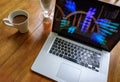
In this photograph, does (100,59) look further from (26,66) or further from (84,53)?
(26,66)

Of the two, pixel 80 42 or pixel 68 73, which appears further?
pixel 80 42

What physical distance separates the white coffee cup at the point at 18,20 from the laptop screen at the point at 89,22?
0.16m

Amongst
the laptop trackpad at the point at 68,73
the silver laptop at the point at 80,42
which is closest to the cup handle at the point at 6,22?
the silver laptop at the point at 80,42

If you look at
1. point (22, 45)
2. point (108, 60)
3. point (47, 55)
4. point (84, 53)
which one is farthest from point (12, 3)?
point (108, 60)

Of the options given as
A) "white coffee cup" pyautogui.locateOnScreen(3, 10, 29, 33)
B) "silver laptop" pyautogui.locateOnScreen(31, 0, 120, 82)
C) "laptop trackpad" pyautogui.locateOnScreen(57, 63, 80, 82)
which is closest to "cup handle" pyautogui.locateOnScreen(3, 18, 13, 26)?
"white coffee cup" pyautogui.locateOnScreen(3, 10, 29, 33)

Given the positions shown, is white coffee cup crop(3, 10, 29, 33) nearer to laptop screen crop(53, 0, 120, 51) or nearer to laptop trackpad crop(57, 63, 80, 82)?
laptop screen crop(53, 0, 120, 51)

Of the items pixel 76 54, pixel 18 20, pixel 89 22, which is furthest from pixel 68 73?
pixel 18 20

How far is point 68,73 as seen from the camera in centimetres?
57

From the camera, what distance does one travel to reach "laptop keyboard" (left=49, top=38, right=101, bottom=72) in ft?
1.98

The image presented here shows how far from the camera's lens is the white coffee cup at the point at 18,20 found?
2.18ft

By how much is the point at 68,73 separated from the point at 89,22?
25 cm

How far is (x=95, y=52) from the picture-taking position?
64cm

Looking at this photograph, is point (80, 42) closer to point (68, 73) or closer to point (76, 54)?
point (76, 54)

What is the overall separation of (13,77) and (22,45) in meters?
0.17
